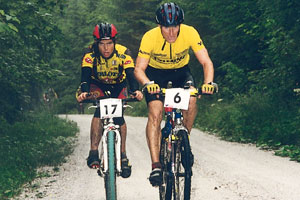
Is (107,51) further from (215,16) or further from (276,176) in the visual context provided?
(215,16)

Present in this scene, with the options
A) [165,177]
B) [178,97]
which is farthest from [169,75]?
[165,177]

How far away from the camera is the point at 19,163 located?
10.5 m

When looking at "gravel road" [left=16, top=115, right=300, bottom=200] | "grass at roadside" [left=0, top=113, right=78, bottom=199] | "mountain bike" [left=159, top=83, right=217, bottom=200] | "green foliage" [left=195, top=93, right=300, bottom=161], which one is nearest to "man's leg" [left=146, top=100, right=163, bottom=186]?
"mountain bike" [left=159, top=83, right=217, bottom=200]

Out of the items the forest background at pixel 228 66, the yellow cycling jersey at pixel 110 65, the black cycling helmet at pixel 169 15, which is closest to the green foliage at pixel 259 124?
the forest background at pixel 228 66

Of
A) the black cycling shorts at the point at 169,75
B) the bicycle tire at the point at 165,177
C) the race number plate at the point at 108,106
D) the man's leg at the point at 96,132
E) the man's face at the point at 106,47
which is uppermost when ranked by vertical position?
the man's face at the point at 106,47

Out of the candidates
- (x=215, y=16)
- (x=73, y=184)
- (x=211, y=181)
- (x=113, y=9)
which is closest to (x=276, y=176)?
(x=211, y=181)

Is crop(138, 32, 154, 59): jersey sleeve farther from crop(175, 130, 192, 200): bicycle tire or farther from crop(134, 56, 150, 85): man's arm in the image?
crop(175, 130, 192, 200): bicycle tire

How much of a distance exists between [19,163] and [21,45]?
2.76 m

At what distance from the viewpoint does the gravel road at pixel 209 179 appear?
7.21 metres

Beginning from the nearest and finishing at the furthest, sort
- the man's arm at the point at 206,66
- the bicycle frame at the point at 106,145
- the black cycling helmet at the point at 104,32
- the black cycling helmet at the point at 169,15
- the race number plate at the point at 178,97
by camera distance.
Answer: the race number plate at the point at 178,97 < the black cycling helmet at the point at 169,15 < the man's arm at the point at 206,66 < the bicycle frame at the point at 106,145 < the black cycling helmet at the point at 104,32

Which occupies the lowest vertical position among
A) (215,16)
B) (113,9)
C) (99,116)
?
(99,116)

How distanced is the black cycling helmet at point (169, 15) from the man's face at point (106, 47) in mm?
1070

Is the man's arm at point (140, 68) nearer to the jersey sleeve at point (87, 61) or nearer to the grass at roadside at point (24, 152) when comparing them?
the jersey sleeve at point (87, 61)

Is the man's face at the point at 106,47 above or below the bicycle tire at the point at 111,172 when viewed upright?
above
